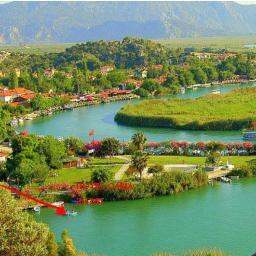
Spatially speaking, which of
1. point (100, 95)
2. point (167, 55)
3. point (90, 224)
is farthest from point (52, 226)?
point (167, 55)

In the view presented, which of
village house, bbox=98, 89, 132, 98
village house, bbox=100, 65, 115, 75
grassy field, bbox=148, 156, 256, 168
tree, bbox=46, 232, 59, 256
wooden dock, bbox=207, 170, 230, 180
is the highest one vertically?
tree, bbox=46, 232, 59, 256

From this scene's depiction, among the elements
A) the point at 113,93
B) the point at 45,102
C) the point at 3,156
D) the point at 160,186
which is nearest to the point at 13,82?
the point at 113,93

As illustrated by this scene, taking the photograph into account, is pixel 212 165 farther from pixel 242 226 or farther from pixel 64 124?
pixel 64 124

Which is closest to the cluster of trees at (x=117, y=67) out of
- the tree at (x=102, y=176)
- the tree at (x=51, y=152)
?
the tree at (x=51, y=152)

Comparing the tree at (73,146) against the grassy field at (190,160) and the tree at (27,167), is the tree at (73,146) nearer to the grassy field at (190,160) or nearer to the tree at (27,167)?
the grassy field at (190,160)

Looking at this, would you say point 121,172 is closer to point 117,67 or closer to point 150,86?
point 150,86

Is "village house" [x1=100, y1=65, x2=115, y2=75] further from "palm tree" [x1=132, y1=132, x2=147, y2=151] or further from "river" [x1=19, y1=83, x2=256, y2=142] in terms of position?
"palm tree" [x1=132, y1=132, x2=147, y2=151]

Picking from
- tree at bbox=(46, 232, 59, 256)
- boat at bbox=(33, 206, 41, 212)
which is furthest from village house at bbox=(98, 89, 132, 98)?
tree at bbox=(46, 232, 59, 256)
